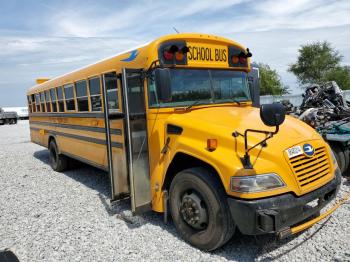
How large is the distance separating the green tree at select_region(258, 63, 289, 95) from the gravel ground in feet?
115

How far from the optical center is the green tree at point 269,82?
38688mm

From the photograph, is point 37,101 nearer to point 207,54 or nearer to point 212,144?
point 207,54

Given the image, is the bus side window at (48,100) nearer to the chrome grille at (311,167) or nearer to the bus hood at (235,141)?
the bus hood at (235,141)

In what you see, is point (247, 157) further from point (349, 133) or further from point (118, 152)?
point (349, 133)

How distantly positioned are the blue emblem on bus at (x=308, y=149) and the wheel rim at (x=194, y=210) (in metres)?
1.14

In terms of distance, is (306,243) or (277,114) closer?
(277,114)

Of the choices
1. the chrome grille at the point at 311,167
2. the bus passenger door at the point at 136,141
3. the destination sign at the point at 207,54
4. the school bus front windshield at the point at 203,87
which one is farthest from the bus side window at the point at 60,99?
the chrome grille at the point at 311,167

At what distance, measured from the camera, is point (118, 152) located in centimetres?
461

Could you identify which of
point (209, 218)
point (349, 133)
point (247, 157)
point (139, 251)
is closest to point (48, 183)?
point (139, 251)

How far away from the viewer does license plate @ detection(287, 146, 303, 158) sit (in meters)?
3.04

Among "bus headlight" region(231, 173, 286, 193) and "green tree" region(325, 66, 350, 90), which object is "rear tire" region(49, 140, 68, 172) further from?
"green tree" region(325, 66, 350, 90)

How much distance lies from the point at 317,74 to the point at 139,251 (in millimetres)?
37103

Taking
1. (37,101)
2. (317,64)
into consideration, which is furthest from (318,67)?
(37,101)

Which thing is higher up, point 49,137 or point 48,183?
point 49,137
